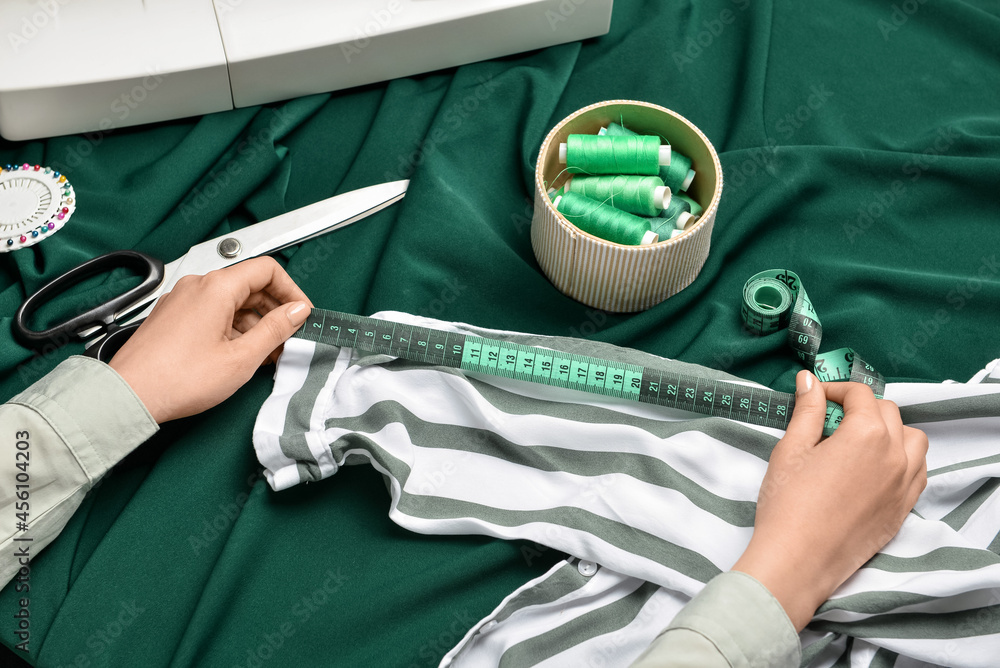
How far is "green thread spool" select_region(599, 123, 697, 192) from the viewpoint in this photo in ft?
5.55

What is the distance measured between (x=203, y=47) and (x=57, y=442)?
3.04 ft

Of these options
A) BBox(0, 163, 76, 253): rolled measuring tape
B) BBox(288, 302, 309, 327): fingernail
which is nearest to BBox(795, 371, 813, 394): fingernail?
BBox(288, 302, 309, 327): fingernail

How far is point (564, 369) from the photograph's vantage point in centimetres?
150

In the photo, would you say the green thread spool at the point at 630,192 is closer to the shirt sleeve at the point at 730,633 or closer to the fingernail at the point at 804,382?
the fingernail at the point at 804,382

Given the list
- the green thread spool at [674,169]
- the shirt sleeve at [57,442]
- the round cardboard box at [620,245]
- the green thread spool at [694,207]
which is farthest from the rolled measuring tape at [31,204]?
the green thread spool at [694,207]

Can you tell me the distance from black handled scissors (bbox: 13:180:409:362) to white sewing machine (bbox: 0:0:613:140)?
35 centimetres

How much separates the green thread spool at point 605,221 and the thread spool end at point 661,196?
45mm

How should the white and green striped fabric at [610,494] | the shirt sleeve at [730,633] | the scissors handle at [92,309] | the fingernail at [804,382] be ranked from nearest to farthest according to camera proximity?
the shirt sleeve at [730,633] < the white and green striped fabric at [610,494] < the fingernail at [804,382] < the scissors handle at [92,309]

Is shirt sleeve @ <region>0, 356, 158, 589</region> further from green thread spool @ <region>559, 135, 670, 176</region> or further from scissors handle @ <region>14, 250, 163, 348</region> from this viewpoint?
green thread spool @ <region>559, 135, 670, 176</region>

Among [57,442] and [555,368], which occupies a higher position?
[57,442]

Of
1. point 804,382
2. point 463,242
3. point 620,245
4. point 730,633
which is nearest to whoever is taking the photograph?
point 730,633

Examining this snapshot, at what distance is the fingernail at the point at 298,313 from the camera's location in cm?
150

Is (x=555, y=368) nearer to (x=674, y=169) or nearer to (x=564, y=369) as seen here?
(x=564, y=369)

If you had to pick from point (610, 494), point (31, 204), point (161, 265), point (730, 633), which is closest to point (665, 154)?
point (610, 494)
